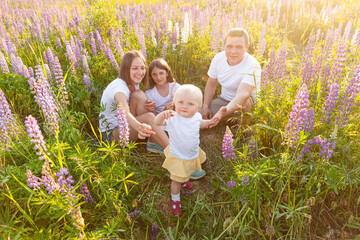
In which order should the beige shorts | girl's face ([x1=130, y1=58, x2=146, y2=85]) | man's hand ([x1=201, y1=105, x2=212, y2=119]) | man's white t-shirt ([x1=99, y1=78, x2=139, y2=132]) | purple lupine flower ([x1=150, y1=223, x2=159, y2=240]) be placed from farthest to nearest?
1. the beige shorts
2. man's hand ([x1=201, y1=105, x2=212, y2=119])
3. girl's face ([x1=130, y1=58, x2=146, y2=85])
4. man's white t-shirt ([x1=99, y1=78, x2=139, y2=132])
5. purple lupine flower ([x1=150, y1=223, x2=159, y2=240])

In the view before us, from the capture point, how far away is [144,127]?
2521 mm

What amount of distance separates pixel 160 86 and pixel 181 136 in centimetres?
164

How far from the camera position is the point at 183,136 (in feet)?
8.14

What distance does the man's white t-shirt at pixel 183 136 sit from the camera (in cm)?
248

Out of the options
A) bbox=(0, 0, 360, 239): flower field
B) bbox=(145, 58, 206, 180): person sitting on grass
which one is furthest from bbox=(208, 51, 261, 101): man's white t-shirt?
bbox=(145, 58, 206, 180): person sitting on grass

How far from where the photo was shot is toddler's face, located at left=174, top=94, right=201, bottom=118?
93.7 inches

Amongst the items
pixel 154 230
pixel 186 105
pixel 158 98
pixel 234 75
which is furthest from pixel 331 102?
pixel 158 98

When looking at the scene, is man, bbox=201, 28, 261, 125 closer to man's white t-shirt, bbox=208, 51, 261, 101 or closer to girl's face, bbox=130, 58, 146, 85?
man's white t-shirt, bbox=208, 51, 261, 101

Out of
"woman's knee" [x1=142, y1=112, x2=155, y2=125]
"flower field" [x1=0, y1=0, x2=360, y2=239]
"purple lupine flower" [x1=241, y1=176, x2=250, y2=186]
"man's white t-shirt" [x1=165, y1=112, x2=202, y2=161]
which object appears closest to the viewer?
"flower field" [x1=0, y1=0, x2=360, y2=239]

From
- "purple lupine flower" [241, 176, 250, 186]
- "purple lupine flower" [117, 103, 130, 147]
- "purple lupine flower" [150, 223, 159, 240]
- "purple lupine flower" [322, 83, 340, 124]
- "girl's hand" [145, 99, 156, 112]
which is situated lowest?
"purple lupine flower" [150, 223, 159, 240]

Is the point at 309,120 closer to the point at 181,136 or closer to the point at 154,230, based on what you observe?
the point at 181,136

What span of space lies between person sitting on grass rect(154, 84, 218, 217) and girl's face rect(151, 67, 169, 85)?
1.34 metres

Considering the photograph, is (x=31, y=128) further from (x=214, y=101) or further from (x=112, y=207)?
(x=214, y=101)

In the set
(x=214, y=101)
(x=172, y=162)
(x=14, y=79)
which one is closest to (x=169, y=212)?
(x=172, y=162)
